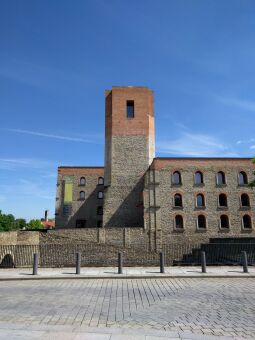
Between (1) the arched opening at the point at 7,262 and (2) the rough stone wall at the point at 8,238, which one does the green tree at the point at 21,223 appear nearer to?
(2) the rough stone wall at the point at 8,238

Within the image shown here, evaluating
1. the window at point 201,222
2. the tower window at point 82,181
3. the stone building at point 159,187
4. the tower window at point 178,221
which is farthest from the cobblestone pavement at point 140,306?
the tower window at point 82,181

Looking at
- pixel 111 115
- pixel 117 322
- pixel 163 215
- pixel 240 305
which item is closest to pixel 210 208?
pixel 163 215

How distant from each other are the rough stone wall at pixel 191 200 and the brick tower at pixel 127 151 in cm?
239

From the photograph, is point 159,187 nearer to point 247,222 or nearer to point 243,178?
point 243,178

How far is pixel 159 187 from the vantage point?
3350cm

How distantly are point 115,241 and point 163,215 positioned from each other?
5.74 metres

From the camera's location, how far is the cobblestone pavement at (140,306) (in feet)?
20.1

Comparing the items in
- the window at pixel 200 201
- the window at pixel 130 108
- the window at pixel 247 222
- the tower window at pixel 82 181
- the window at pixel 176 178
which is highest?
the window at pixel 130 108

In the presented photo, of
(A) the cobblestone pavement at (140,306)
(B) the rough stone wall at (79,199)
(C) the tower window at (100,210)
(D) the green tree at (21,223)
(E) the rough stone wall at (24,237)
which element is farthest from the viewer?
(D) the green tree at (21,223)

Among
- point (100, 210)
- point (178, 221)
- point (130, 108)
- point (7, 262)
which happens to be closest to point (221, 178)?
point (178, 221)

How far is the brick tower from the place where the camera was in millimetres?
35000

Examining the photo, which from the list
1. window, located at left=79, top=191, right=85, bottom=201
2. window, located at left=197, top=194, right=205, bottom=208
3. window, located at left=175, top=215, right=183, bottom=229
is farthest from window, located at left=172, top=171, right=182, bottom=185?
window, located at left=79, top=191, right=85, bottom=201

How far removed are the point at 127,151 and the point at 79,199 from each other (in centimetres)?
1564

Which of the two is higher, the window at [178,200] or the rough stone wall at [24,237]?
the window at [178,200]
